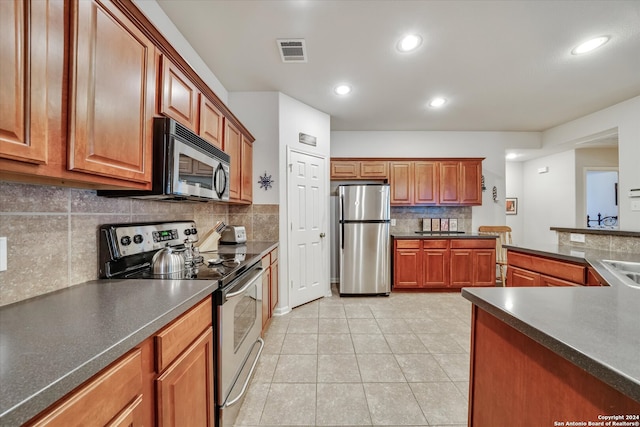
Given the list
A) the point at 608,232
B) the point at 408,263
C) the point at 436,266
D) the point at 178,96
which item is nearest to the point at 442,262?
the point at 436,266

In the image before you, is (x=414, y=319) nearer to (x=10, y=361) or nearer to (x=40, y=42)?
(x=10, y=361)

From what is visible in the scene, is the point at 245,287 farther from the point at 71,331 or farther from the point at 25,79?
the point at 25,79

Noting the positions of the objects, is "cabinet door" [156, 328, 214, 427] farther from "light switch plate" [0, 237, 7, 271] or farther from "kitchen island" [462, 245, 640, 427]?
"kitchen island" [462, 245, 640, 427]

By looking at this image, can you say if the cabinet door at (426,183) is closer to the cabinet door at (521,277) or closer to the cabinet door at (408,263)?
the cabinet door at (408,263)

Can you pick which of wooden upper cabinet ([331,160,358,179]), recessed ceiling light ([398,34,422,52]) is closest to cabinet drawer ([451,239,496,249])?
wooden upper cabinet ([331,160,358,179])

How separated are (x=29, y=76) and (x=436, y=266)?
4.23 meters

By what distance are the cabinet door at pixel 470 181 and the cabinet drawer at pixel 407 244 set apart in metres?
1.10

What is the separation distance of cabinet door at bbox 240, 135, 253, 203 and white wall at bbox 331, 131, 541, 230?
1896 millimetres

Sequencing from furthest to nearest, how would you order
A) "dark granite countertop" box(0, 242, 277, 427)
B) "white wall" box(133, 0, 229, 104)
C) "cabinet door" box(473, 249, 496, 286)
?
"cabinet door" box(473, 249, 496, 286) < "white wall" box(133, 0, 229, 104) < "dark granite countertop" box(0, 242, 277, 427)

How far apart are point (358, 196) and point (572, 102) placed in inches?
120

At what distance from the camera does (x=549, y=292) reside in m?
1.01

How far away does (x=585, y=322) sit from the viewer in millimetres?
728

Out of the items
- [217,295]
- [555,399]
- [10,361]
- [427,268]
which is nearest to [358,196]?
[427,268]

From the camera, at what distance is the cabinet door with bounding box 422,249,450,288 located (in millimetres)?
3842
